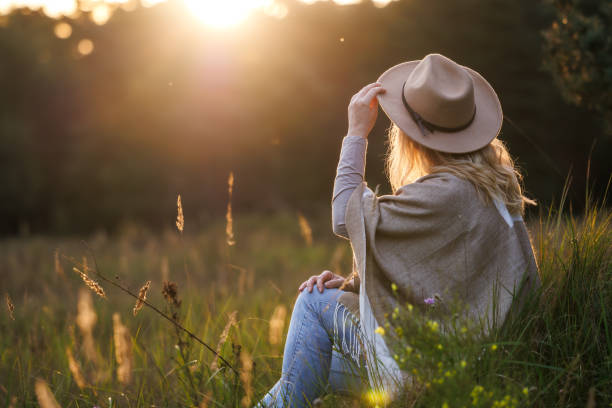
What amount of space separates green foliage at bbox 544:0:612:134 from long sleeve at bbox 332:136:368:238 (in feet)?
7.80

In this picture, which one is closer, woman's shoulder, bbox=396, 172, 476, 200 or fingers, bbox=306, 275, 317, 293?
woman's shoulder, bbox=396, 172, 476, 200

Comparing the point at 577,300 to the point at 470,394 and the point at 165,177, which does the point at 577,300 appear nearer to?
the point at 470,394

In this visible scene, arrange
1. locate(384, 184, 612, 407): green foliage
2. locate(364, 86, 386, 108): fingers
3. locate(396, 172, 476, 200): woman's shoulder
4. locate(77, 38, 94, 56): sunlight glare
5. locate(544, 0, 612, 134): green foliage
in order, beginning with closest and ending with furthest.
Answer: locate(384, 184, 612, 407): green foliage
locate(396, 172, 476, 200): woman's shoulder
locate(364, 86, 386, 108): fingers
locate(544, 0, 612, 134): green foliage
locate(77, 38, 94, 56): sunlight glare

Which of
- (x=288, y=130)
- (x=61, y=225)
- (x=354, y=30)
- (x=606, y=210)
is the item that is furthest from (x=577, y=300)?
(x=61, y=225)

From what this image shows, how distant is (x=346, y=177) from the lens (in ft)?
7.18

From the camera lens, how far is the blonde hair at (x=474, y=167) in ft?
6.50

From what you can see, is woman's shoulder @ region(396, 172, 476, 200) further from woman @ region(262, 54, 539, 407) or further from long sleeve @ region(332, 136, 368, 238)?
long sleeve @ region(332, 136, 368, 238)

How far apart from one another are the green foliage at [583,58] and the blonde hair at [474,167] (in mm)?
2055

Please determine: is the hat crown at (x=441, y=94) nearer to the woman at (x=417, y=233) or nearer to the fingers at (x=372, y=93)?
the woman at (x=417, y=233)

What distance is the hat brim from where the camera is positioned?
6.91 feet

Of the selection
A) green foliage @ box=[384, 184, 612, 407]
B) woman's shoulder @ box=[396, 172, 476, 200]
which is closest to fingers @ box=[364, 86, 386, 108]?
woman's shoulder @ box=[396, 172, 476, 200]

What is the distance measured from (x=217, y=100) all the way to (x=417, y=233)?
16.2m

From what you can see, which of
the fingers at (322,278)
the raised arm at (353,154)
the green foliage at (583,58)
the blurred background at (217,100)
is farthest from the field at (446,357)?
the blurred background at (217,100)

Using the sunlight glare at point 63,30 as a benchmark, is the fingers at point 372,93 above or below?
below
